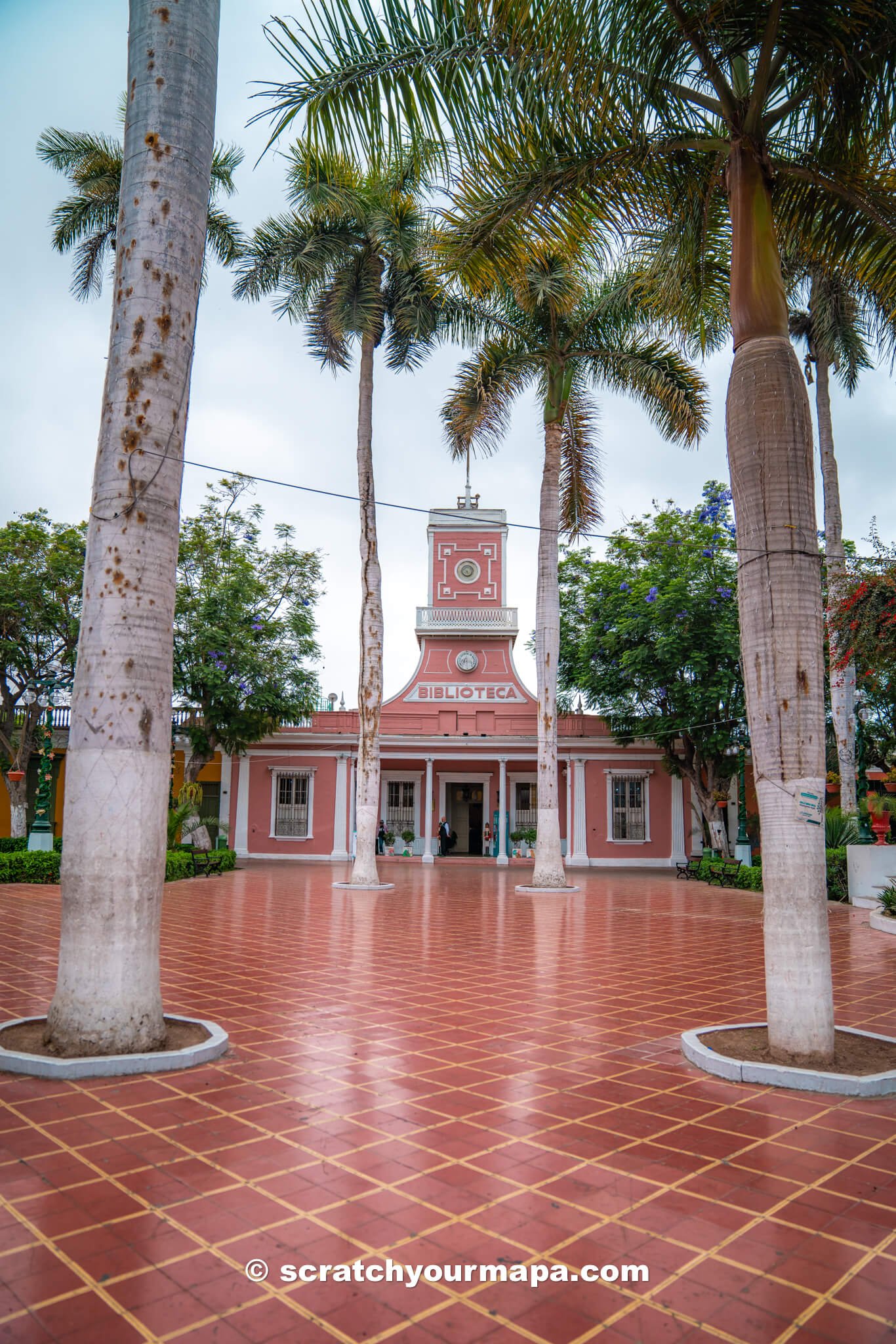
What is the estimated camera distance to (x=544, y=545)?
14812mm

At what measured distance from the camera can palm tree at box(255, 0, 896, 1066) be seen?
169 inches

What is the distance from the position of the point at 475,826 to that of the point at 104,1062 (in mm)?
22853

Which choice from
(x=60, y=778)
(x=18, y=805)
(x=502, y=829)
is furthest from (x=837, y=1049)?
(x=60, y=778)

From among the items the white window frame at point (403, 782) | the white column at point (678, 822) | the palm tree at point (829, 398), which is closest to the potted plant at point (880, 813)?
the palm tree at point (829, 398)

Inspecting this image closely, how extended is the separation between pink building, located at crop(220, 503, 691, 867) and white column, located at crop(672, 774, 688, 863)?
2 cm

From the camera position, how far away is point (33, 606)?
19.0 meters

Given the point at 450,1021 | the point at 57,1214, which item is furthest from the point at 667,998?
the point at 57,1214

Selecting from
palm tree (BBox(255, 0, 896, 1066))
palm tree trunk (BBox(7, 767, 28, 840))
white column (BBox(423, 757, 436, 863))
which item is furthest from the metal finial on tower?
palm tree (BBox(255, 0, 896, 1066))

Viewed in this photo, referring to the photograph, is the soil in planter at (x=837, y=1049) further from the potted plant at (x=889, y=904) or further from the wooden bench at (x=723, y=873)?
the wooden bench at (x=723, y=873)

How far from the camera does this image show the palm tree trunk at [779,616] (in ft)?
13.8

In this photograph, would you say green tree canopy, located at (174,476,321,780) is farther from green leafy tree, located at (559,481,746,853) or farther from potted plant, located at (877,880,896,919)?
potted plant, located at (877,880,896,919)

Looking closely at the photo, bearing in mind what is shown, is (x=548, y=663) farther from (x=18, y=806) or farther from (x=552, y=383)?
(x=18, y=806)

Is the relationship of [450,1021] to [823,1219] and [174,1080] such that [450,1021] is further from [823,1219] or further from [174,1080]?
[823,1219]

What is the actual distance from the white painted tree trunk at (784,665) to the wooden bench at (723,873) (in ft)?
43.6
